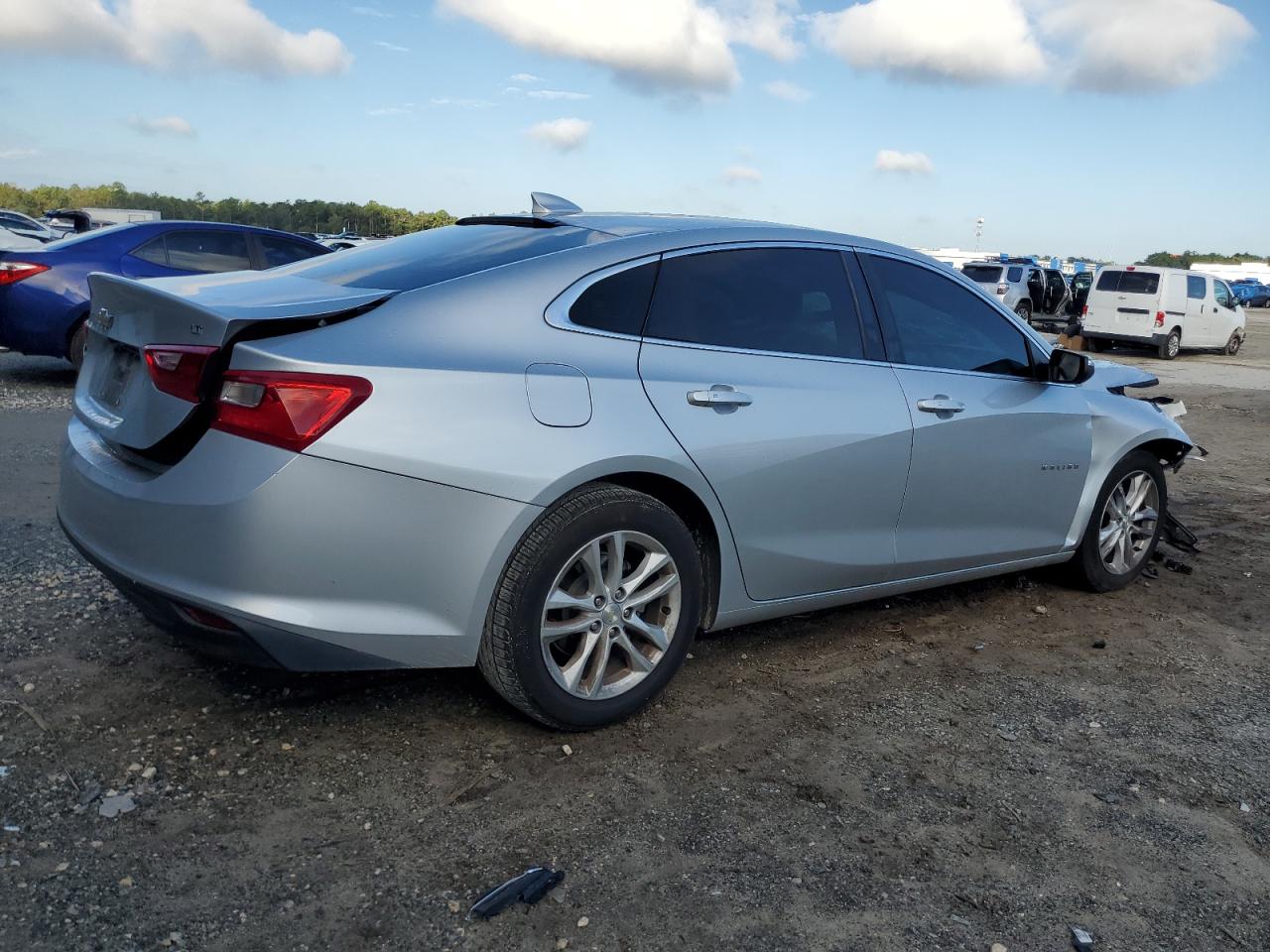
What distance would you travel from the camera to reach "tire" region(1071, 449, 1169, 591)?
5.20 metres

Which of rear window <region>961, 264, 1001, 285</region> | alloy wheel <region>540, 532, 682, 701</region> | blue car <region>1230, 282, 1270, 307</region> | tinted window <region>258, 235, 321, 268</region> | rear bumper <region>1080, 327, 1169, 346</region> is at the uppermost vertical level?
blue car <region>1230, 282, 1270, 307</region>

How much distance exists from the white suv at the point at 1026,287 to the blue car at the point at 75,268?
20.5 metres

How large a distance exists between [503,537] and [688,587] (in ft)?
2.47

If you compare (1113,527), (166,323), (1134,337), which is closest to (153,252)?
(166,323)

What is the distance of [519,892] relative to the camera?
263cm

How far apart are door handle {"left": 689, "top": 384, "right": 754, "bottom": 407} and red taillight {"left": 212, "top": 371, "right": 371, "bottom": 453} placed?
1.10 m

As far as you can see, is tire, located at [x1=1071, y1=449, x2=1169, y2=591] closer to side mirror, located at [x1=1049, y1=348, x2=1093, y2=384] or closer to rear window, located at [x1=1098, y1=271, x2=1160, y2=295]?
side mirror, located at [x1=1049, y1=348, x2=1093, y2=384]

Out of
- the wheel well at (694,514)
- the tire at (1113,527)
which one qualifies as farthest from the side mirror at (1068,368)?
the wheel well at (694,514)

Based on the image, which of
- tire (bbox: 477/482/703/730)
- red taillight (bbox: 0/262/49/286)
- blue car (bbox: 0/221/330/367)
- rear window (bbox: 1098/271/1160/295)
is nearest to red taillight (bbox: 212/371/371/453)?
tire (bbox: 477/482/703/730)

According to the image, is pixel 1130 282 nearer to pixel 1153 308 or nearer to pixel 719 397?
pixel 1153 308

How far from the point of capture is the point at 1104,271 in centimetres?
2355

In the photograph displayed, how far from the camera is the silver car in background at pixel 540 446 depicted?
2.93 metres

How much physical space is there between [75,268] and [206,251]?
1.17 metres

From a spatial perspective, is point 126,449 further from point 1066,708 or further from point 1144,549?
point 1144,549
